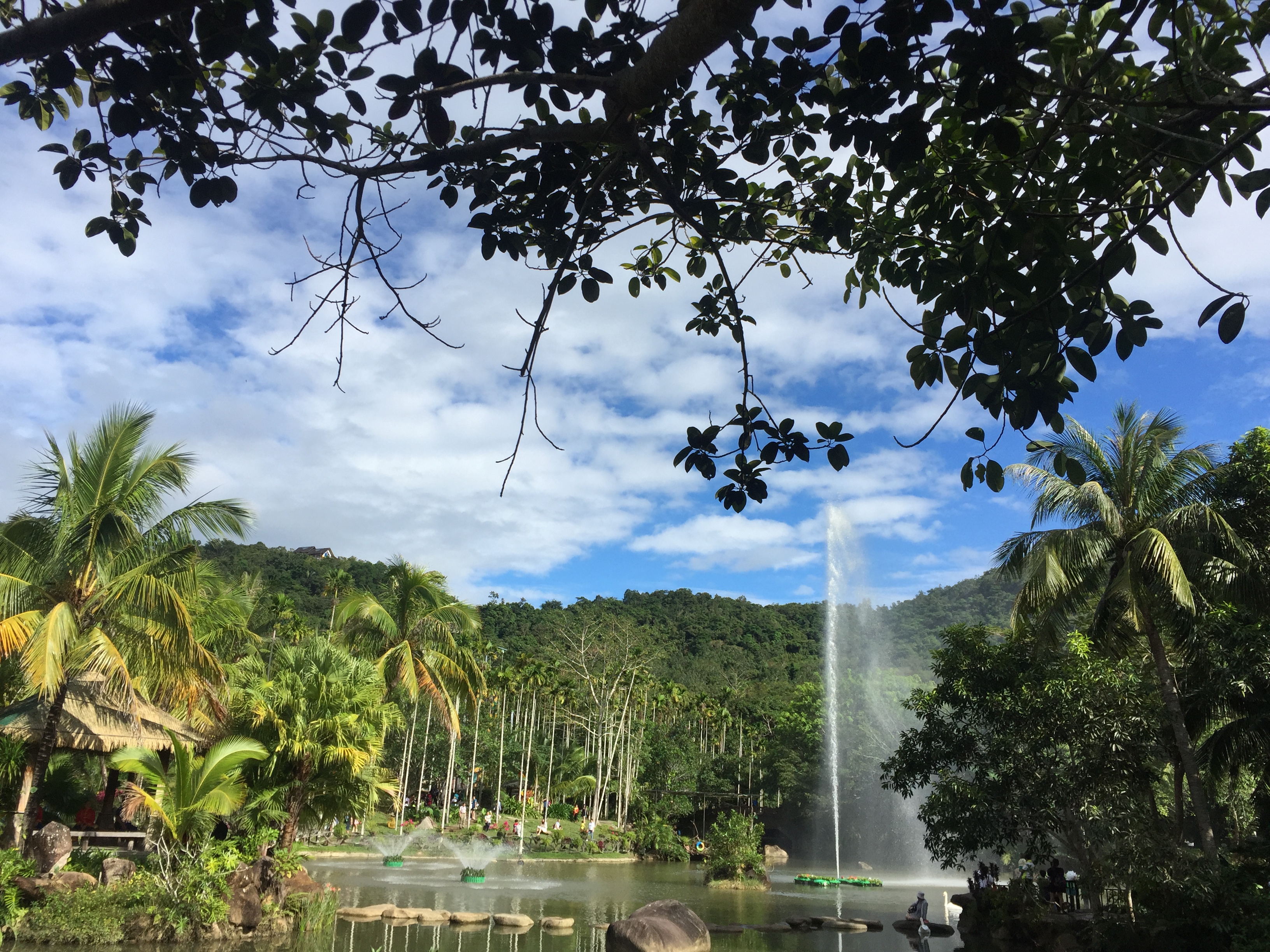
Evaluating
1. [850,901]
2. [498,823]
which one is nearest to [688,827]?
[498,823]

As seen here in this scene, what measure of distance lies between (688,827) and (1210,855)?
119 ft

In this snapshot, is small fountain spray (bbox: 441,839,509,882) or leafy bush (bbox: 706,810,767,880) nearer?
leafy bush (bbox: 706,810,767,880)

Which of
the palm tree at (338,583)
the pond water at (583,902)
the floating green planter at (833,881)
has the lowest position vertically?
the floating green planter at (833,881)

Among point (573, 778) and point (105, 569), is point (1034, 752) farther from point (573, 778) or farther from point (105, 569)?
point (573, 778)

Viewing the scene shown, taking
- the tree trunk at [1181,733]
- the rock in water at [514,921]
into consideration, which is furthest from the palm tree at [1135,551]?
the rock in water at [514,921]

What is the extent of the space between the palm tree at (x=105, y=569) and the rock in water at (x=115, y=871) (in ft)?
4.21

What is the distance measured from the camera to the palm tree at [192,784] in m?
10.2

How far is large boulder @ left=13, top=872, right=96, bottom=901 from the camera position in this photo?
952 cm

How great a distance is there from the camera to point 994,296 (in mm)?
2885

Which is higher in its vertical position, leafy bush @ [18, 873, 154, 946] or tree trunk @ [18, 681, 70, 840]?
tree trunk @ [18, 681, 70, 840]

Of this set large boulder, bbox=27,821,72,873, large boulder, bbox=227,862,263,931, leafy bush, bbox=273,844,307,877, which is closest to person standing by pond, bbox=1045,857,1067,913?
leafy bush, bbox=273,844,307,877

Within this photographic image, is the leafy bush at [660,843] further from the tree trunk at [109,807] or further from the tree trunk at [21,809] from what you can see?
the tree trunk at [21,809]

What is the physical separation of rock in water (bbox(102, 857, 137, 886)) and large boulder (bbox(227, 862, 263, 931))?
124cm

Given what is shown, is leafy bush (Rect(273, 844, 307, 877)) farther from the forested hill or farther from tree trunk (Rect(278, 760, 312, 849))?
the forested hill
